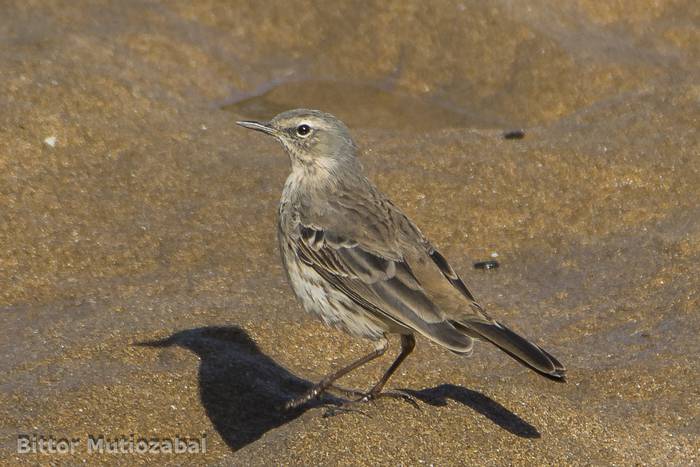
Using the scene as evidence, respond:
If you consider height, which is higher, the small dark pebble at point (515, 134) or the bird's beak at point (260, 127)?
the bird's beak at point (260, 127)

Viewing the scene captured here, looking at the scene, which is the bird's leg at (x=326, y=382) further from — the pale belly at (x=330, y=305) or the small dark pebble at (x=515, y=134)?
the small dark pebble at (x=515, y=134)

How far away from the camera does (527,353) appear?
577 cm

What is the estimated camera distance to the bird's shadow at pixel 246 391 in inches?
257

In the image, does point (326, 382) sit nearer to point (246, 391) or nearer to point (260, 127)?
point (246, 391)

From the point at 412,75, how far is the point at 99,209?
4.54 metres

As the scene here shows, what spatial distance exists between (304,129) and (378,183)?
7.17ft

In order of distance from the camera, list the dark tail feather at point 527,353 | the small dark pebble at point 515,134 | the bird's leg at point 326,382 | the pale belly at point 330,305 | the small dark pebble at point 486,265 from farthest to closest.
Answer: the small dark pebble at point 515,134, the small dark pebble at point 486,265, the bird's leg at point 326,382, the pale belly at point 330,305, the dark tail feather at point 527,353

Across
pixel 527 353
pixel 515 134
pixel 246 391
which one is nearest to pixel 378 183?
pixel 515 134

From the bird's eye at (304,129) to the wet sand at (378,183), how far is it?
132cm

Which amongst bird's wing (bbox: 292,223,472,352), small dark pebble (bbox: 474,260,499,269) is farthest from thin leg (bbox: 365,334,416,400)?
small dark pebble (bbox: 474,260,499,269)

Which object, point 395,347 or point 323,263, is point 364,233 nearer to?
point 323,263

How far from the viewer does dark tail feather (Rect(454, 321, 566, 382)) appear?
226 inches

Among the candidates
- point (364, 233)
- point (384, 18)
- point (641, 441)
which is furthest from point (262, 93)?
point (641, 441)

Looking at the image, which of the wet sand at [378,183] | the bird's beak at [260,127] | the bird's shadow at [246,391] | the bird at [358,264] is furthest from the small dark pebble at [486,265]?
the bird's beak at [260,127]
